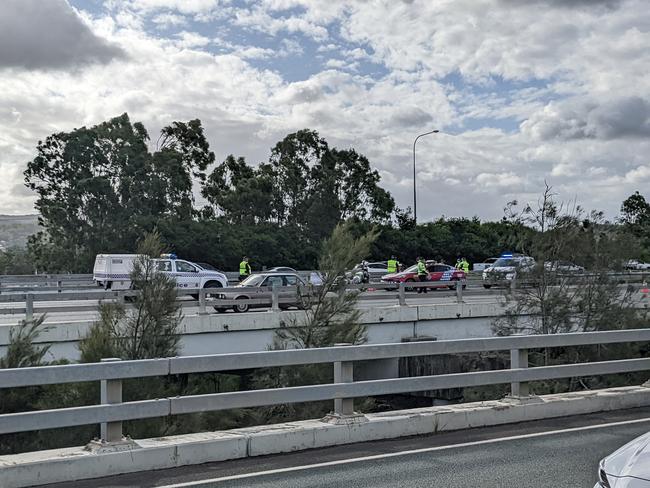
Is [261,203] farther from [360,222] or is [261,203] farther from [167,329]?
[167,329]

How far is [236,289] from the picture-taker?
75.6 ft

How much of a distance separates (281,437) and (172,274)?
1805 cm

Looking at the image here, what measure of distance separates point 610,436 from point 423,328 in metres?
15.8

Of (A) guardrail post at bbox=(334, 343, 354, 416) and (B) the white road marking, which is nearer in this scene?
(B) the white road marking

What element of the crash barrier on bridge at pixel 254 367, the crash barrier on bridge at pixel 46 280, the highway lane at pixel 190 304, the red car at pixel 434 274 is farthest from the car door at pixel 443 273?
the crash barrier on bridge at pixel 254 367

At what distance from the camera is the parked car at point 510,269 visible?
1769 cm

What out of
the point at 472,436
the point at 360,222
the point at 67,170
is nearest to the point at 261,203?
the point at 360,222

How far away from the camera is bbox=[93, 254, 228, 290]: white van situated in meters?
29.3

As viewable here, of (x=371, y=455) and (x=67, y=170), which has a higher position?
(x=67, y=170)

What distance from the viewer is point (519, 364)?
9094mm

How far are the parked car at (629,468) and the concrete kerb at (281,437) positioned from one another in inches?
152

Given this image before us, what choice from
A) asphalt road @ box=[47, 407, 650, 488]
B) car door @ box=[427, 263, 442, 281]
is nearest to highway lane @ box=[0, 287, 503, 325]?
car door @ box=[427, 263, 442, 281]

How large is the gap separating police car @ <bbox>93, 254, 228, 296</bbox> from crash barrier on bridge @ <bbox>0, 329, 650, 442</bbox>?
637 inches

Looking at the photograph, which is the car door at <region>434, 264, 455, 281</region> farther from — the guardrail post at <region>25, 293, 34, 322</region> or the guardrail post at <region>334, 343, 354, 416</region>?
the guardrail post at <region>334, 343, 354, 416</region>
